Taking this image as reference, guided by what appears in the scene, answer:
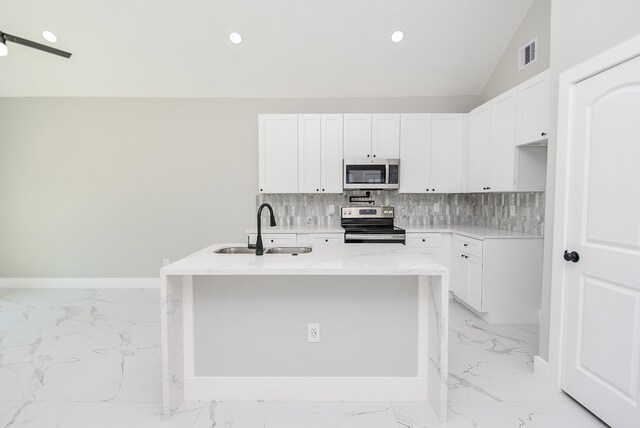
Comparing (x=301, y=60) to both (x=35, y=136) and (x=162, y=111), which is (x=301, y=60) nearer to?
(x=162, y=111)

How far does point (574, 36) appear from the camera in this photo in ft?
7.09

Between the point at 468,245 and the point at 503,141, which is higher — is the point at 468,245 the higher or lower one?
the lower one

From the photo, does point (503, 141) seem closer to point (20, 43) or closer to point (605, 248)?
point (605, 248)

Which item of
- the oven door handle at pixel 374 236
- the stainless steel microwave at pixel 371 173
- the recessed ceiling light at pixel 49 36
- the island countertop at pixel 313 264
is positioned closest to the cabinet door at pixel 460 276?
the oven door handle at pixel 374 236

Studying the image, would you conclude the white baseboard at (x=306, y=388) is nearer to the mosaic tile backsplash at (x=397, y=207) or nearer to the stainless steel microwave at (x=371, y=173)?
the stainless steel microwave at (x=371, y=173)

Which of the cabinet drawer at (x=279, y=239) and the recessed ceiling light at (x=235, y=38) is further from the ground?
the recessed ceiling light at (x=235, y=38)

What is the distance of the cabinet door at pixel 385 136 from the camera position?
434cm

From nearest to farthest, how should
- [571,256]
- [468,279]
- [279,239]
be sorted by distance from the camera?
[571,256], [468,279], [279,239]

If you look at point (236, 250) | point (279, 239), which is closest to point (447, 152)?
point (279, 239)

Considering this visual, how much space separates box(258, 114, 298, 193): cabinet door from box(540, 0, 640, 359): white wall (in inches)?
109

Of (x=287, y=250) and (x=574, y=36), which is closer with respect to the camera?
(x=574, y=36)

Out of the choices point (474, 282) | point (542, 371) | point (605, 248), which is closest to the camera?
point (605, 248)

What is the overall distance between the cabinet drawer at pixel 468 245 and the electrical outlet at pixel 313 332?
209cm

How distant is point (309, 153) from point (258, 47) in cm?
136
